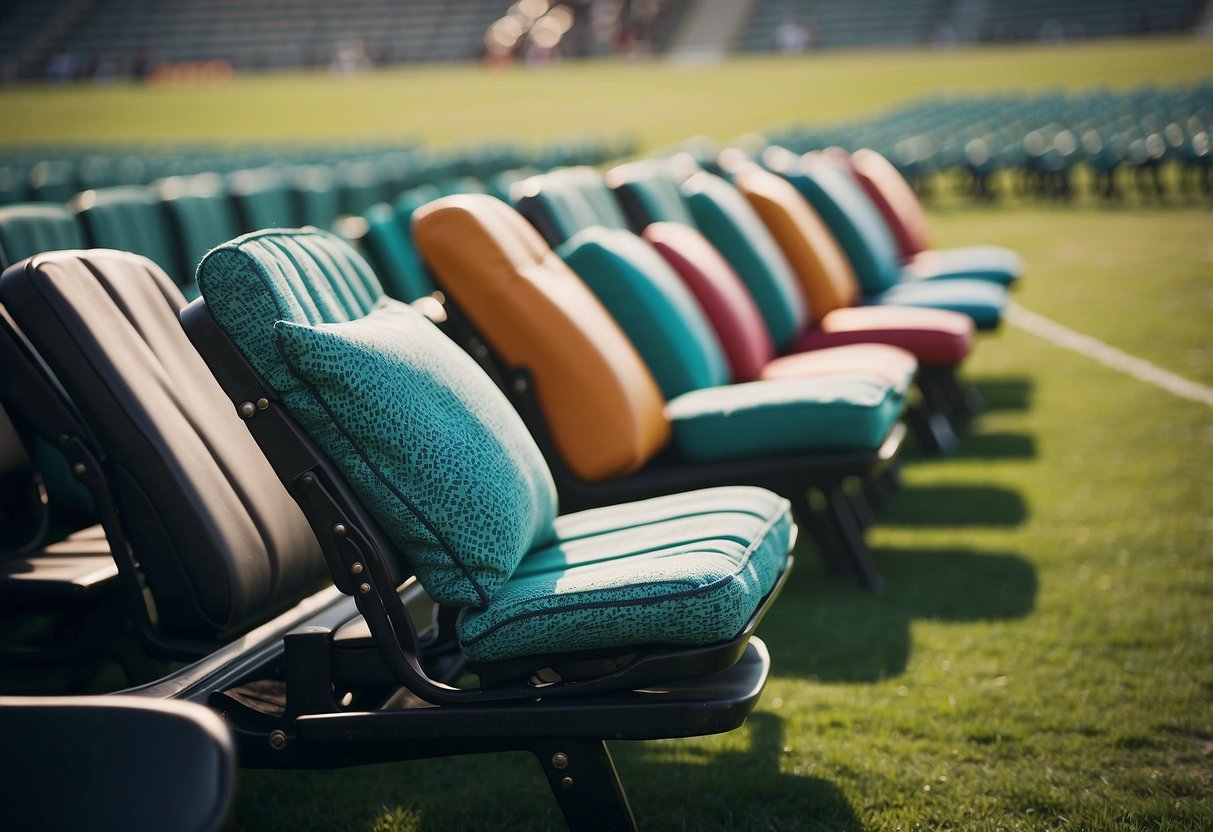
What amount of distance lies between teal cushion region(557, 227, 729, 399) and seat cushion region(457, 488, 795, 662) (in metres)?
1.31

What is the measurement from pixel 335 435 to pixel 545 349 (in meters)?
1.06

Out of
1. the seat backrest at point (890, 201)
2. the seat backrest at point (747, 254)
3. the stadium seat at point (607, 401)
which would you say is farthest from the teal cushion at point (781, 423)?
the seat backrest at point (890, 201)

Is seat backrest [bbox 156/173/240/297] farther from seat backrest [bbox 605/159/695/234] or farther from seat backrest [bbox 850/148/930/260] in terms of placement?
seat backrest [bbox 850/148/930/260]

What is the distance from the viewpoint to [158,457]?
6.69ft

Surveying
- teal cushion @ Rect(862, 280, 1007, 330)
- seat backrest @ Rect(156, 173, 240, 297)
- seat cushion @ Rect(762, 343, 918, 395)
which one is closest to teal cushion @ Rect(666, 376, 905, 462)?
seat cushion @ Rect(762, 343, 918, 395)

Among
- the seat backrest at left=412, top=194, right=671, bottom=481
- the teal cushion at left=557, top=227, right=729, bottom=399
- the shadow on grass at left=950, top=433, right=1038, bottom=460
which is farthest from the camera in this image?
the shadow on grass at left=950, top=433, right=1038, bottom=460

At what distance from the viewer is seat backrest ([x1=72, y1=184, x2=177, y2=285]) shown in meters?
5.00

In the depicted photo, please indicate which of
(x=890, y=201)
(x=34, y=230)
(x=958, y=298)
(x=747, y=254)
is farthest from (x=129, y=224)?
(x=890, y=201)

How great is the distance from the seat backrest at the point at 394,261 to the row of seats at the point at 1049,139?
13.0m

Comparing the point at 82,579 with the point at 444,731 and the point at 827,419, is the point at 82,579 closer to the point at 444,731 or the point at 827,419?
the point at 444,731

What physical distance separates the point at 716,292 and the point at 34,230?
213cm

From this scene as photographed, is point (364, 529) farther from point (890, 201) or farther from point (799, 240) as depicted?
point (890, 201)

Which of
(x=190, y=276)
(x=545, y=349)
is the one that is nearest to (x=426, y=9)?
(x=190, y=276)

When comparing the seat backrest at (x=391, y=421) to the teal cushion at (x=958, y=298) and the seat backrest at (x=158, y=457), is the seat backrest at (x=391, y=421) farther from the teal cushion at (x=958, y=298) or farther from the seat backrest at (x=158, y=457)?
the teal cushion at (x=958, y=298)
